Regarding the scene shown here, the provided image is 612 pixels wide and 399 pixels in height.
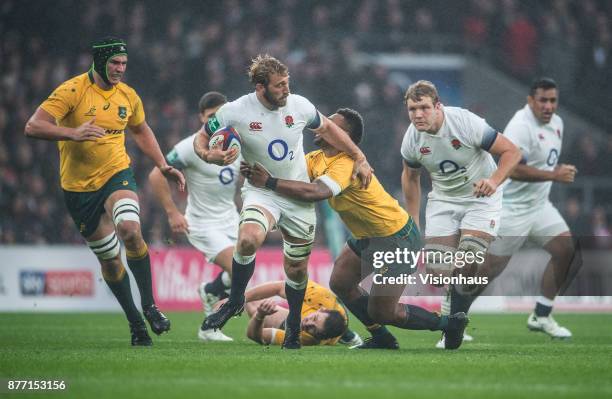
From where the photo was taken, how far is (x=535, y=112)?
1111cm

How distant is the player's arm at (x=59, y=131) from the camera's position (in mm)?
8430

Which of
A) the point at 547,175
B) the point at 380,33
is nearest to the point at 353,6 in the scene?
the point at 380,33

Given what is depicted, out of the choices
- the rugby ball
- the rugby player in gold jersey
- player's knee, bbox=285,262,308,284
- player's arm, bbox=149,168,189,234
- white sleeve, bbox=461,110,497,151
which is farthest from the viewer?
player's arm, bbox=149,168,189,234

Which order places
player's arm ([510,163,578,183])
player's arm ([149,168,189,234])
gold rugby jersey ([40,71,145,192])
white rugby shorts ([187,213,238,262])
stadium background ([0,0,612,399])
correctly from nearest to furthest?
gold rugby jersey ([40,71,145,192])
stadium background ([0,0,612,399])
player's arm ([510,163,578,183])
player's arm ([149,168,189,234])
white rugby shorts ([187,213,238,262])

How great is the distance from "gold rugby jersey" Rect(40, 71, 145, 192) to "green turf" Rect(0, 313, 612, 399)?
1508 mm

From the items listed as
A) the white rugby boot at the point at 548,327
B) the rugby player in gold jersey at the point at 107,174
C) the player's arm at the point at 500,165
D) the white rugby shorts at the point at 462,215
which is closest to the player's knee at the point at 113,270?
the rugby player in gold jersey at the point at 107,174

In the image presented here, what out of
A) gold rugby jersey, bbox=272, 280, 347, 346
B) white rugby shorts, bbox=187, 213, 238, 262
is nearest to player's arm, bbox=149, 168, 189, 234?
white rugby shorts, bbox=187, 213, 238, 262

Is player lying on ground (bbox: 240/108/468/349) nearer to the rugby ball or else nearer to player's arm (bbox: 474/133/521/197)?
the rugby ball

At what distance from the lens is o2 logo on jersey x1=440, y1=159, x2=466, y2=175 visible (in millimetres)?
9438

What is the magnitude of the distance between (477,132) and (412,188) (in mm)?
922

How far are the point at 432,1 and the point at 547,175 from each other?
14.2m

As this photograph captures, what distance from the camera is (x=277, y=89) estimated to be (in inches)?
333

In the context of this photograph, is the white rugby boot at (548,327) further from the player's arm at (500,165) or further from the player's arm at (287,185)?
the player's arm at (287,185)

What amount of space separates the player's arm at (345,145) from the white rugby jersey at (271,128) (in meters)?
0.08
